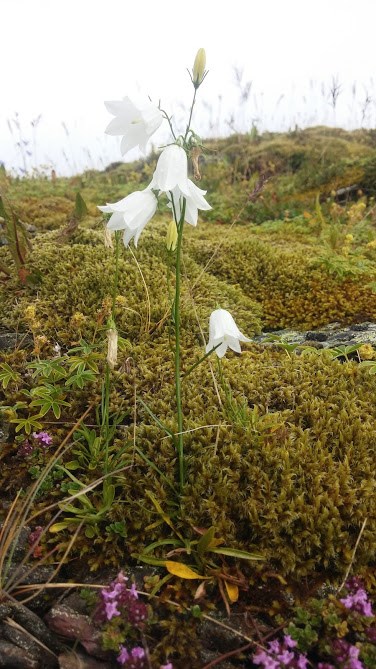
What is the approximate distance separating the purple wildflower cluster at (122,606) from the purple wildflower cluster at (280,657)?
0.40 metres

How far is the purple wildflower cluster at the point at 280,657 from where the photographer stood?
4.85 feet

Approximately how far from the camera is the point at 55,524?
190cm

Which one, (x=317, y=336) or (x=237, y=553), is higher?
(x=317, y=336)

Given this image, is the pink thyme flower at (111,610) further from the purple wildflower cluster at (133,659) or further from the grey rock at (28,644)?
the grey rock at (28,644)

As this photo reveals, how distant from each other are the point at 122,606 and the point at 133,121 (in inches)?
66.0

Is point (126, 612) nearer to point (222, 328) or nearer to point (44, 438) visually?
point (44, 438)

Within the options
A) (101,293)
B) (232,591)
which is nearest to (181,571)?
(232,591)

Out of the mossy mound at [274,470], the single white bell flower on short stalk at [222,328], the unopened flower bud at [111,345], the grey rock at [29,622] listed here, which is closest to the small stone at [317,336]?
the mossy mound at [274,470]

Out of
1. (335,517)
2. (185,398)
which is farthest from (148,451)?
(335,517)

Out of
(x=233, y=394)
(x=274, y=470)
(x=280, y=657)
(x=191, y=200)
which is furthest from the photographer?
(x=233, y=394)

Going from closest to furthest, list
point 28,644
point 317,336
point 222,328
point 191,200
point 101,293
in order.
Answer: point 28,644
point 191,200
point 222,328
point 101,293
point 317,336

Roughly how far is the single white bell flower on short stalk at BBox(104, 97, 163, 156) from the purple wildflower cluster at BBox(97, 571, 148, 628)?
1.53 metres

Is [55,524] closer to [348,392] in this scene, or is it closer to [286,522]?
[286,522]

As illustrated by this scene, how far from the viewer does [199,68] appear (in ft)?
5.04
